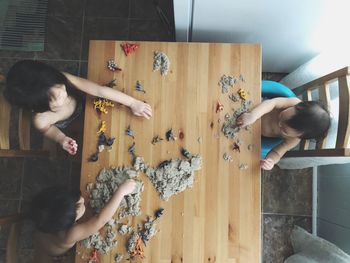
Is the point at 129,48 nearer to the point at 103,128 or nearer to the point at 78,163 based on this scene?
the point at 103,128

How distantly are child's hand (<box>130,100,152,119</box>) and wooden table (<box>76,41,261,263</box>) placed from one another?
2cm

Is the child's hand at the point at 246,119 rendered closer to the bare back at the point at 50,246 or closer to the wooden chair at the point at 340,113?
the wooden chair at the point at 340,113

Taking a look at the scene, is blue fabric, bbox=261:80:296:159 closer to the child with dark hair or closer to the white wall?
the white wall

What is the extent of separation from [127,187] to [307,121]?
636 millimetres

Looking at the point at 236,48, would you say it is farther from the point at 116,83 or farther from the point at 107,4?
the point at 107,4

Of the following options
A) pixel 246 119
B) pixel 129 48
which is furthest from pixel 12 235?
pixel 246 119

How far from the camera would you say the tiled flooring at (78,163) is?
1.68 meters

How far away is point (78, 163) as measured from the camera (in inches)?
66.8

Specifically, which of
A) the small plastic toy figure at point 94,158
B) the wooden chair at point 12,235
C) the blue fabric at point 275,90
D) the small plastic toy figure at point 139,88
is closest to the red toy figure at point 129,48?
the small plastic toy figure at point 139,88

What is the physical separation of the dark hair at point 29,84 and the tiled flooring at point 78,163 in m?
0.61

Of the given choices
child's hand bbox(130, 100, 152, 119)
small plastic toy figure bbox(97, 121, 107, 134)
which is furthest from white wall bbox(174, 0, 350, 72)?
small plastic toy figure bbox(97, 121, 107, 134)

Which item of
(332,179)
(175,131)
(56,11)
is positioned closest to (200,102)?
(175,131)

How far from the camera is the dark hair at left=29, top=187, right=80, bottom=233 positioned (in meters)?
1.08

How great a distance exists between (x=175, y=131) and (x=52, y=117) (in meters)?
0.49
